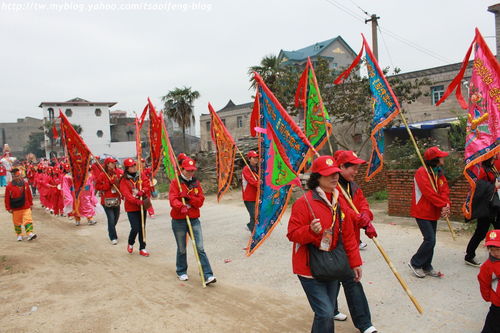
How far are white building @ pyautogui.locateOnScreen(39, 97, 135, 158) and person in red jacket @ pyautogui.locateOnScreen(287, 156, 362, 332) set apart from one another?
53.7 metres

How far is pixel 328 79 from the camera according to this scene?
49.4 feet

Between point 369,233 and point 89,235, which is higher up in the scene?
point 369,233

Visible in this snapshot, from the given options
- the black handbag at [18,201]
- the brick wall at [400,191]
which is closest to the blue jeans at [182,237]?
the black handbag at [18,201]

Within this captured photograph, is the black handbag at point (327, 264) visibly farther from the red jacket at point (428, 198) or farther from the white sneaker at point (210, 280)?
the white sneaker at point (210, 280)

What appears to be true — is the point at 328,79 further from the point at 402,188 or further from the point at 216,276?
the point at 216,276

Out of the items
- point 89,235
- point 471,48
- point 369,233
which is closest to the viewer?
point 369,233

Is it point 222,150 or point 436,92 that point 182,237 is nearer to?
Result: point 222,150

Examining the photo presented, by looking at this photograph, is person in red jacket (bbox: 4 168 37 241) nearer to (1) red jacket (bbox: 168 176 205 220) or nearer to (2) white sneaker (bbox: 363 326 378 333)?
(1) red jacket (bbox: 168 176 205 220)

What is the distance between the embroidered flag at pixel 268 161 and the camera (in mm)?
4272

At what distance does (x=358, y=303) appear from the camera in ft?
12.2

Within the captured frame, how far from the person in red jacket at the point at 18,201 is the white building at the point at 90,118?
153 ft

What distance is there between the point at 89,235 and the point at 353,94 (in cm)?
1032

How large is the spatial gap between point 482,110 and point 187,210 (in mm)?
4200

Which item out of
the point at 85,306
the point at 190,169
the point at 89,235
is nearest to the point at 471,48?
the point at 190,169
